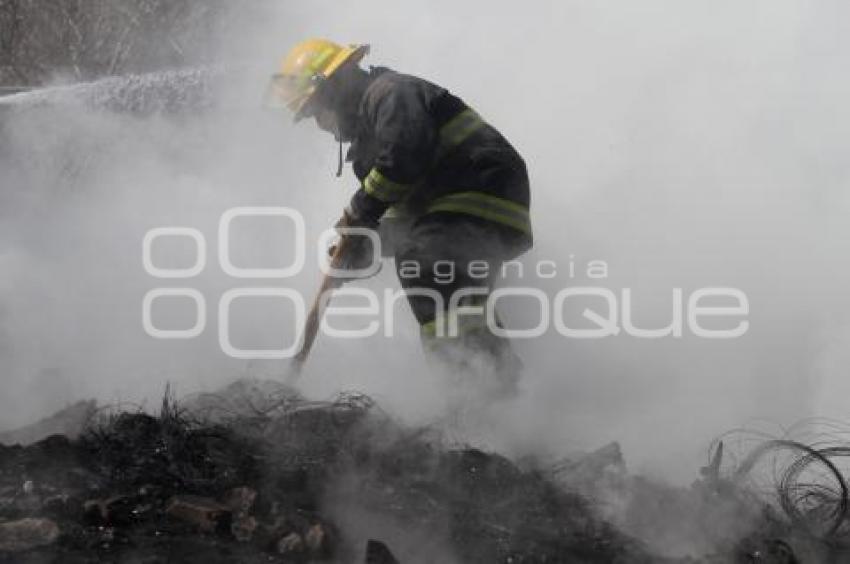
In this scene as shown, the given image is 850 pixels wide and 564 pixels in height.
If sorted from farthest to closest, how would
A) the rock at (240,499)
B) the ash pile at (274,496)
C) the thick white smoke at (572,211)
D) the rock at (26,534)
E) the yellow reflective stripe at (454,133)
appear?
the thick white smoke at (572,211)
the yellow reflective stripe at (454,133)
the rock at (240,499)
the ash pile at (274,496)
the rock at (26,534)

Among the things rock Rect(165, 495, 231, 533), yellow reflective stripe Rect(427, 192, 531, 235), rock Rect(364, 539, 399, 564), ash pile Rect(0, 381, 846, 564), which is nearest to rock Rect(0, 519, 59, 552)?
ash pile Rect(0, 381, 846, 564)

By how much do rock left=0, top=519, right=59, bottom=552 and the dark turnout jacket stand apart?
7.03ft

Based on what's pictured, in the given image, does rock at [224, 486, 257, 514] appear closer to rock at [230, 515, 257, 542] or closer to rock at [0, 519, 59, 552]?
rock at [230, 515, 257, 542]

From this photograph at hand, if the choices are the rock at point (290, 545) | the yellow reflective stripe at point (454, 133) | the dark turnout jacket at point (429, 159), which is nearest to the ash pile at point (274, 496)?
the rock at point (290, 545)

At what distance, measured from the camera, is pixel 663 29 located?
23.7 feet

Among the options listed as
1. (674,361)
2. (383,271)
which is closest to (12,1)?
(383,271)

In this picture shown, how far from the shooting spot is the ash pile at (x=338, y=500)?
3723 mm

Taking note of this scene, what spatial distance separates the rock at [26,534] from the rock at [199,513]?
1.29 ft

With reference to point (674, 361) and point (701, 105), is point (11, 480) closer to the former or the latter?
point (674, 361)

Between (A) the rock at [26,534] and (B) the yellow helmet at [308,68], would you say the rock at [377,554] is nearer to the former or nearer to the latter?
(A) the rock at [26,534]

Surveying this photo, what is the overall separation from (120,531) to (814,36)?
516cm

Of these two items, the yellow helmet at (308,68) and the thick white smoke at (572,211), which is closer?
the yellow helmet at (308,68)

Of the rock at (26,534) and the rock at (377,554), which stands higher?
the rock at (26,534)

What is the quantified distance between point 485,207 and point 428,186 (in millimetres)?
297
